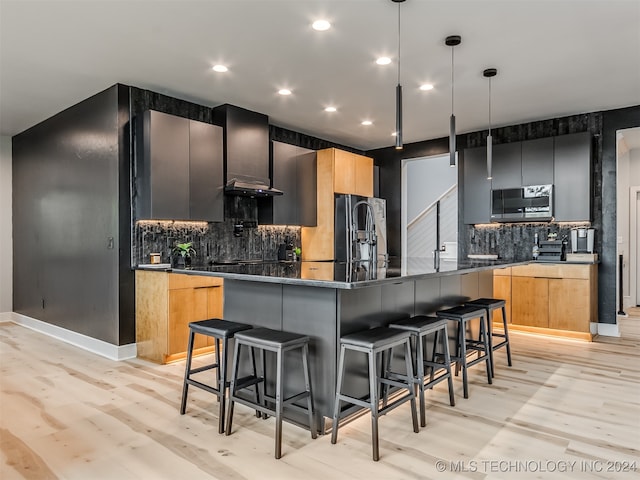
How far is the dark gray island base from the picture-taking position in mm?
2529

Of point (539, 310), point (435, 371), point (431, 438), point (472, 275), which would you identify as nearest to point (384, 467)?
point (431, 438)

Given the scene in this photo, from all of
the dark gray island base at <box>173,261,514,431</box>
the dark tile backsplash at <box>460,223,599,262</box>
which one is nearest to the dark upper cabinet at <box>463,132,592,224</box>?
the dark tile backsplash at <box>460,223,599,262</box>

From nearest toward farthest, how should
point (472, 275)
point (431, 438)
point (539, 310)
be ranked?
1. point (431, 438)
2. point (472, 275)
3. point (539, 310)

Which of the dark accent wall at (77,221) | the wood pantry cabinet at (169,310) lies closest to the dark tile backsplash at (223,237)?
the dark accent wall at (77,221)

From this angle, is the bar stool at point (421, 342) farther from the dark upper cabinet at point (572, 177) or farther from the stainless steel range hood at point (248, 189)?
the dark upper cabinet at point (572, 177)

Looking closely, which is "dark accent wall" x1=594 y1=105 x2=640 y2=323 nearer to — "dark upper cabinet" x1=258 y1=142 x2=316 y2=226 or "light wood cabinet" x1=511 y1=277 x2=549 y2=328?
"light wood cabinet" x1=511 y1=277 x2=549 y2=328

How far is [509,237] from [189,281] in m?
4.48

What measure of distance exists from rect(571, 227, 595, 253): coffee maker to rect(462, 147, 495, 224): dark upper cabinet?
3.55ft

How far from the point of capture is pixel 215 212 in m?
4.90

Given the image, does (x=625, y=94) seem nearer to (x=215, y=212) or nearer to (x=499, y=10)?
(x=499, y=10)

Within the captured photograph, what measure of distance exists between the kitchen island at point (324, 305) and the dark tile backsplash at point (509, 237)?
316cm

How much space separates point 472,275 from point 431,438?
6.76 ft

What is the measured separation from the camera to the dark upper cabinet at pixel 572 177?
5.34 metres

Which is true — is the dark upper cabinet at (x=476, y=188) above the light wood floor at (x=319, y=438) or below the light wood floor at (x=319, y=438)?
above
